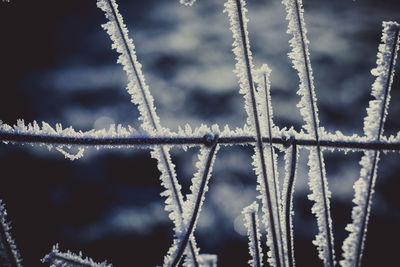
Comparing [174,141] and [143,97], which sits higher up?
[143,97]

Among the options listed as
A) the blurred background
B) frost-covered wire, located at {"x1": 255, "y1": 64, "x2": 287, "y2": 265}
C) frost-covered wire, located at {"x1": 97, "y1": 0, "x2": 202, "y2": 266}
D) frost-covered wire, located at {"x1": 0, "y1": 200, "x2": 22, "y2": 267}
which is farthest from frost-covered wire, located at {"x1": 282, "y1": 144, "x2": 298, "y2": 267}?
the blurred background

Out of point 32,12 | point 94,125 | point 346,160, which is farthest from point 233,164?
point 32,12

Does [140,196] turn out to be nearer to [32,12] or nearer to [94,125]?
[94,125]

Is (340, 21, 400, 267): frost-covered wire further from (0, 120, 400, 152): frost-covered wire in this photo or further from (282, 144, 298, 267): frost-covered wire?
(282, 144, 298, 267): frost-covered wire

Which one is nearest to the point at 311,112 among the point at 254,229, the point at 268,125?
the point at 268,125

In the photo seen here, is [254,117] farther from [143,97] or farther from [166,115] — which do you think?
[166,115]
